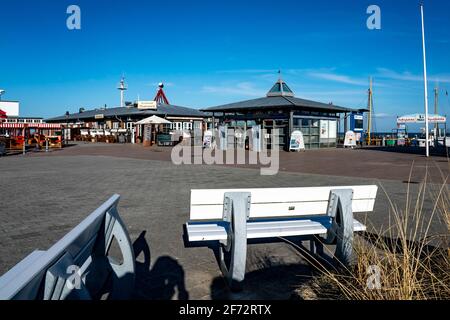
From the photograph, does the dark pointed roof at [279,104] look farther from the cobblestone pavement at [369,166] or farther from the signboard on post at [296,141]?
the cobblestone pavement at [369,166]

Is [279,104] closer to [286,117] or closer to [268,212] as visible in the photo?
[286,117]

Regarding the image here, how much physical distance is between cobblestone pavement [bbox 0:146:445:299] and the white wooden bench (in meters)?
0.32

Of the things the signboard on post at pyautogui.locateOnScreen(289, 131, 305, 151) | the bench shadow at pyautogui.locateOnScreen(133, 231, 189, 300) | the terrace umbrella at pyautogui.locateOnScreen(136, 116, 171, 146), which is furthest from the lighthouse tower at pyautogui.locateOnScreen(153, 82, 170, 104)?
the bench shadow at pyautogui.locateOnScreen(133, 231, 189, 300)

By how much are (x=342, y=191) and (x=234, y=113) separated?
2693 cm

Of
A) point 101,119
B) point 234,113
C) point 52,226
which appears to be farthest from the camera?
point 101,119

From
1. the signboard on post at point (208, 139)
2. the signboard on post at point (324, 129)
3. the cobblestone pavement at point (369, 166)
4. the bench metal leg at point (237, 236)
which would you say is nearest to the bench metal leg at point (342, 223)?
the bench metal leg at point (237, 236)

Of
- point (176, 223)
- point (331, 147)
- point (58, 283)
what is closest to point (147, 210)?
point (176, 223)

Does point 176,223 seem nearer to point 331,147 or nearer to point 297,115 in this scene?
point 297,115

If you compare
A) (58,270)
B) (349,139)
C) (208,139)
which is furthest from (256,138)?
(58,270)

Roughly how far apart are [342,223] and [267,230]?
0.79m

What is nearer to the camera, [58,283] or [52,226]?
[58,283]

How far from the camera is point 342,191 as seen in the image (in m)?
4.09

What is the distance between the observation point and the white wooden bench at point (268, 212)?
11.9 feet

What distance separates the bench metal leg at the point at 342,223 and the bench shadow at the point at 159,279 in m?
1.65
